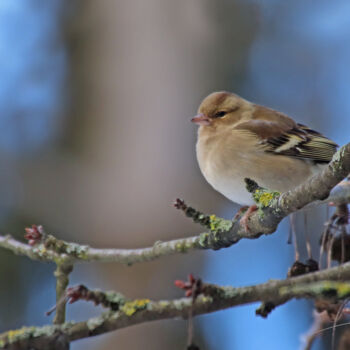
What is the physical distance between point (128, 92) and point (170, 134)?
0.95 meters

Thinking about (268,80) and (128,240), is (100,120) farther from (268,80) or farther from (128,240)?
(268,80)

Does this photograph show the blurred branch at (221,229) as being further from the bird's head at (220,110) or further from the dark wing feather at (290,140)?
the bird's head at (220,110)

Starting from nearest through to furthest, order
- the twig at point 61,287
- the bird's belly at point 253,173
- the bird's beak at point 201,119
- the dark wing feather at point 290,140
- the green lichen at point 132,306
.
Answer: the green lichen at point 132,306 → the twig at point 61,287 → the bird's belly at point 253,173 → the dark wing feather at point 290,140 → the bird's beak at point 201,119

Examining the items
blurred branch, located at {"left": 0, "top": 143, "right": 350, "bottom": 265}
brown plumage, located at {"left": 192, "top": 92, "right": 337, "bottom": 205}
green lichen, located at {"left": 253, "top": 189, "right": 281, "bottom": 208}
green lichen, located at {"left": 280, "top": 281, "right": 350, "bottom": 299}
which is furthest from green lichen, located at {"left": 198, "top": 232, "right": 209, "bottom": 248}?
brown plumage, located at {"left": 192, "top": 92, "right": 337, "bottom": 205}

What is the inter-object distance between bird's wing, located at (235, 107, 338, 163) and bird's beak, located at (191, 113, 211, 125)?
19cm

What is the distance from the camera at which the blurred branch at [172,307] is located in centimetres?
167

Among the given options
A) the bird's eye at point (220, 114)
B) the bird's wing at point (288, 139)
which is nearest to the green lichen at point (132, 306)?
the bird's wing at point (288, 139)

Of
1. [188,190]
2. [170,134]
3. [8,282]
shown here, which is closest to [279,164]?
[188,190]

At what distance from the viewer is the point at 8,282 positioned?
17.8ft

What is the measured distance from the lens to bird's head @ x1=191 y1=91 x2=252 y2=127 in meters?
3.65

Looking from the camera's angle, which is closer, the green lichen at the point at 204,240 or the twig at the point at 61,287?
the twig at the point at 61,287

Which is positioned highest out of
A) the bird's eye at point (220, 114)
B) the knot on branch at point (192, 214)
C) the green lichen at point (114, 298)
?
the bird's eye at point (220, 114)

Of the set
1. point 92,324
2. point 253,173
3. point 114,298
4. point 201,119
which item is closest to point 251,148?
point 253,173

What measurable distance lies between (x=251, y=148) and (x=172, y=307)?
188cm
